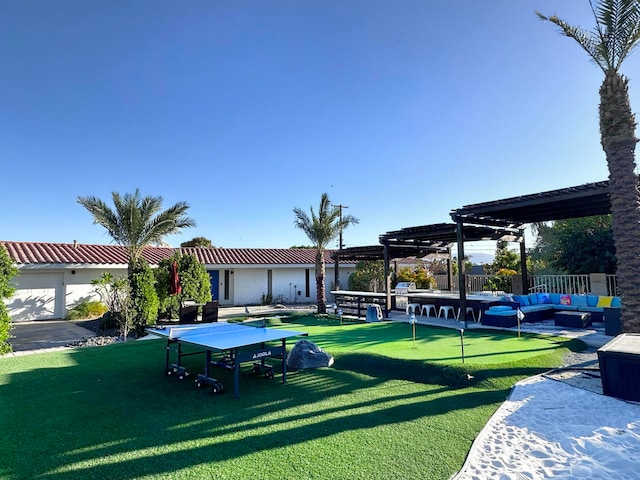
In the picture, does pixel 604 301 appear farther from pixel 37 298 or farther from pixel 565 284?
pixel 37 298

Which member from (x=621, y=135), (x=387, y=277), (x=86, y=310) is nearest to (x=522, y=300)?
(x=387, y=277)

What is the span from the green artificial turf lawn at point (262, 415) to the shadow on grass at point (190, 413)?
2cm

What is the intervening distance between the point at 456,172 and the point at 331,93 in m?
8.55

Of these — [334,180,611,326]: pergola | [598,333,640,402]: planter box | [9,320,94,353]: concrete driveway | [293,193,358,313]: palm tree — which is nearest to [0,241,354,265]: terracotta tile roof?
[9,320,94,353]: concrete driveway

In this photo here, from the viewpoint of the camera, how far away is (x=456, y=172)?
63.7 ft

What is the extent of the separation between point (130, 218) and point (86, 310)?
778cm

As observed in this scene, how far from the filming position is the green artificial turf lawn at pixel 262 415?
383cm

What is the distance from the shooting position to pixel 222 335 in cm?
735

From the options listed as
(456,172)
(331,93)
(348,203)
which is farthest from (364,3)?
(348,203)

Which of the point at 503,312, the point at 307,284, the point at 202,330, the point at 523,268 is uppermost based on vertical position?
the point at 523,268

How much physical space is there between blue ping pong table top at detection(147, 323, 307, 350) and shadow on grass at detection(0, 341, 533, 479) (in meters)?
0.95

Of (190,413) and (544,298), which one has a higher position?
(544,298)

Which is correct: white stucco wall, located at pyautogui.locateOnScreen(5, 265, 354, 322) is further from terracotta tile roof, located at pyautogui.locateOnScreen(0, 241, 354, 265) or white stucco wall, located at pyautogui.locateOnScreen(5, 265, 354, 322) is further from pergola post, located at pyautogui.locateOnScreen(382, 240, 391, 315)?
pergola post, located at pyautogui.locateOnScreen(382, 240, 391, 315)

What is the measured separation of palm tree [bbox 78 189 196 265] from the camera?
602 inches
